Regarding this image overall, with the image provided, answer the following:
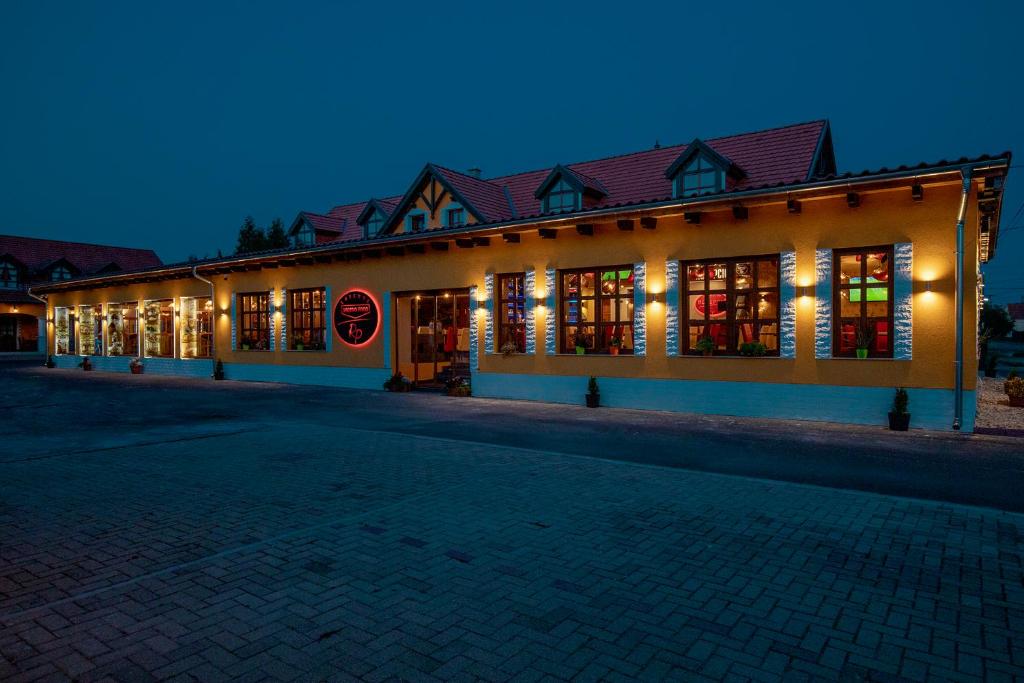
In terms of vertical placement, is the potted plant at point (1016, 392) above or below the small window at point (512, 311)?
below

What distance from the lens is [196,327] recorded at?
75.7 feet

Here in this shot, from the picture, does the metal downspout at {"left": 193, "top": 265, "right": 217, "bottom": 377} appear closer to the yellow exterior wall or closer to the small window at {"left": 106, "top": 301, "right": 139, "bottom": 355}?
the small window at {"left": 106, "top": 301, "right": 139, "bottom": 355}

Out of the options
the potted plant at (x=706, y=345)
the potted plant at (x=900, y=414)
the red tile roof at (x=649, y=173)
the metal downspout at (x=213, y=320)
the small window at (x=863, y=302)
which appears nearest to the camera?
the potted plant at (x=900, y=414)

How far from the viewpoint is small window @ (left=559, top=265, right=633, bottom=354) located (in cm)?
1363

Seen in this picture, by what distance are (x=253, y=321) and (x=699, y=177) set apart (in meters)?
14.9

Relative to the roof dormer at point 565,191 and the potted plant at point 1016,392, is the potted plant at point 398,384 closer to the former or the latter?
the roof dormer at point 565,191

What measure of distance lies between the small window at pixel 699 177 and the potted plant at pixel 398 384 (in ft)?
28.4

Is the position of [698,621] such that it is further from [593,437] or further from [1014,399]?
[1014,399]

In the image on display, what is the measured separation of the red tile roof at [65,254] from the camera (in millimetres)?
40562

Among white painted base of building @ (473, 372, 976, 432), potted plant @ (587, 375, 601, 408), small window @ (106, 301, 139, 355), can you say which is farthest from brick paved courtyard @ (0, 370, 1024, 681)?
small window @ (106, 301, 139, 355)

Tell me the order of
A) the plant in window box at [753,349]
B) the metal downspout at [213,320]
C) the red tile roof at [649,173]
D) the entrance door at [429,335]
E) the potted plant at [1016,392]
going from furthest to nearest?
the metal downspout at [213,320] → the entrance door at [429,335] → the red tile roof at [649,173] → the potted plant at [1016,392] → the plant in window box at [753,349]

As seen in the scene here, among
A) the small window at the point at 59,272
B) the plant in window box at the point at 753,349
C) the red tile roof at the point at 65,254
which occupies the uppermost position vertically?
the red tile roof at the point at 65,254

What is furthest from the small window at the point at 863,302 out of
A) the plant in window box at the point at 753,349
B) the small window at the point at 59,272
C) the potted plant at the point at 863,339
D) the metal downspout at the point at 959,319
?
the small window at the point at 59,272

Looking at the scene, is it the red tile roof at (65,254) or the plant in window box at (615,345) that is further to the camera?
the red tile roof at (65,254)
